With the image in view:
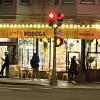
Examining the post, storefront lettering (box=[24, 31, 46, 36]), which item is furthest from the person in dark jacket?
storefront lettering (box=[24, 31, 46, 36])

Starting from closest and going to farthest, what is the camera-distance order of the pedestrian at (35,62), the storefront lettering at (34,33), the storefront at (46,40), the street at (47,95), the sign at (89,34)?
the street at (47,95), the pedestrian at (35,62), the sign at (89,34), the storefront at (46,40), the storefront lettering at (34,33)

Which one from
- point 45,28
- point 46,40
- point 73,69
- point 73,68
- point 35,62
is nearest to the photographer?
point 73,68

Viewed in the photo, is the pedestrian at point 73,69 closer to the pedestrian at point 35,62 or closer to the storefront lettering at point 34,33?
the pedestrian at point 35,62

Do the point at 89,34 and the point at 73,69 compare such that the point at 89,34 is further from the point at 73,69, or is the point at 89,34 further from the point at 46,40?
the point at 46,40

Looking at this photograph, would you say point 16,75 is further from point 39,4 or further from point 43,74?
point 39,4

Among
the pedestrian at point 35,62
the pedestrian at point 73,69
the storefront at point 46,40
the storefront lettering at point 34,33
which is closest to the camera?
the pedestrian at point 73,69

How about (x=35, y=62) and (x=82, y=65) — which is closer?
(x=35, y=62)

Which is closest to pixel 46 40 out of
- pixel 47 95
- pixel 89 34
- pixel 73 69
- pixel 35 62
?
pixel 35 62

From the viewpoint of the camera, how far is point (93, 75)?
120 feet

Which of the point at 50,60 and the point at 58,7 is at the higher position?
the point at 58,7

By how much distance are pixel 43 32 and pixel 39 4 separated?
274 centimetres

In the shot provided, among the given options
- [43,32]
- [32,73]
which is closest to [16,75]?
[32,73]

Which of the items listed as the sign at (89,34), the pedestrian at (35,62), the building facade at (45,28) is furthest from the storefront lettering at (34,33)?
the sign at (89,34)

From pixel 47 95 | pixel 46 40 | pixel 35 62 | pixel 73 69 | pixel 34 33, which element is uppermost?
pixel 34 33
